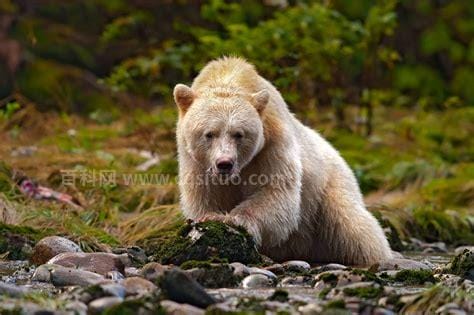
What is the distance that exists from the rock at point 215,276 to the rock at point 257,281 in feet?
0.20

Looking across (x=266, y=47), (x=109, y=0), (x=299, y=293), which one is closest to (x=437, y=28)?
(x=109, y=0)

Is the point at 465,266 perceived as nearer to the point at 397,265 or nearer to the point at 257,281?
the point at 397,265

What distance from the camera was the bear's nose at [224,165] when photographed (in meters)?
7.03

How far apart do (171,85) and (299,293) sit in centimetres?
972

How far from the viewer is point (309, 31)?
13.1m

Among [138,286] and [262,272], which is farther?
[262,272]

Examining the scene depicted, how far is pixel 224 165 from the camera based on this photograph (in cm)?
706

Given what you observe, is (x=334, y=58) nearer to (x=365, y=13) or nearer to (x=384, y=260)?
(x=365, y=13)

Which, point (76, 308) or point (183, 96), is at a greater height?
point (183, 96)

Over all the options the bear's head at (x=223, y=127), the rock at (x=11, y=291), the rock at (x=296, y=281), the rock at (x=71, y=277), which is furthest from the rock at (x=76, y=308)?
the bear's head at (x=223, y=127)

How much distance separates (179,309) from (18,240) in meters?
3.38

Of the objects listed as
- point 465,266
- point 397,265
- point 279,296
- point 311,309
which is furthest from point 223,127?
point 311,309

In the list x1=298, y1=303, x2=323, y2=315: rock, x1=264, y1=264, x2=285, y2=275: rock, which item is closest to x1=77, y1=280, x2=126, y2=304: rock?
x1=298, y1=303, x2=323, y2=315: rock

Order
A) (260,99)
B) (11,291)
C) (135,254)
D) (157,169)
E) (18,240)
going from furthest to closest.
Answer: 1. (157,169)
2. (18,240)
3. (135,254)
4. (260,99)
5. (11,291)
